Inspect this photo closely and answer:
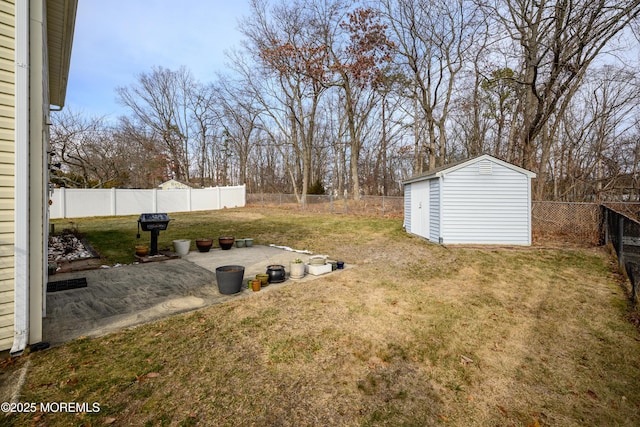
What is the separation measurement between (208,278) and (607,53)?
15.1 m

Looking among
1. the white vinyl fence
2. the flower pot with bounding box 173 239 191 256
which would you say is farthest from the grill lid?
the white vinyl fence

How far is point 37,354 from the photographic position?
3.07 meters

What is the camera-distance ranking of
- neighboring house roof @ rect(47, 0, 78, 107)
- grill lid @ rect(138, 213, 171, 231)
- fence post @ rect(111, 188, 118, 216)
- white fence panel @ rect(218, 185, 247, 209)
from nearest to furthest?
neighboring house roof @ rect(47, 0, 78, 107) → grill lid @ rect(138, 213, 171, 231) → fence post @ rect(111, 188, 118, 216) → white fence panel @ rect(218, 185, 247, 209)

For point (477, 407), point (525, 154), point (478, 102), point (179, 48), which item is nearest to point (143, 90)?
point (179, 48)

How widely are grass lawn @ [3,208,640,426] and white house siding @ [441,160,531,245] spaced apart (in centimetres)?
377

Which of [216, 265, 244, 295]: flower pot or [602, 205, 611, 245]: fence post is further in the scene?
[602, 205, 611, 245]: fence post

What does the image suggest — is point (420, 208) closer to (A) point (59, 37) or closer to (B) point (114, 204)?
(A) point (59, 37)

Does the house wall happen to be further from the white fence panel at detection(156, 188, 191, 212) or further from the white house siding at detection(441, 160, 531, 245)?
the white fence panel at detection(156, 188, 191, 212)

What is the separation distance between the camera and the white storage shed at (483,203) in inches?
363

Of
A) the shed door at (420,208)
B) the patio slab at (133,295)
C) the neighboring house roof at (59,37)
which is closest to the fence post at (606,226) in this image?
the shed door at (420,208)

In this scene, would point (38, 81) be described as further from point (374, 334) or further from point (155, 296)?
point (374, 334)

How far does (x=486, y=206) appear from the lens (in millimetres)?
9383

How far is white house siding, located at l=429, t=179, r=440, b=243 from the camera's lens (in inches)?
378

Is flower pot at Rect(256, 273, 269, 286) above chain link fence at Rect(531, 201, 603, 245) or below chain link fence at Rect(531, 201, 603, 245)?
below
